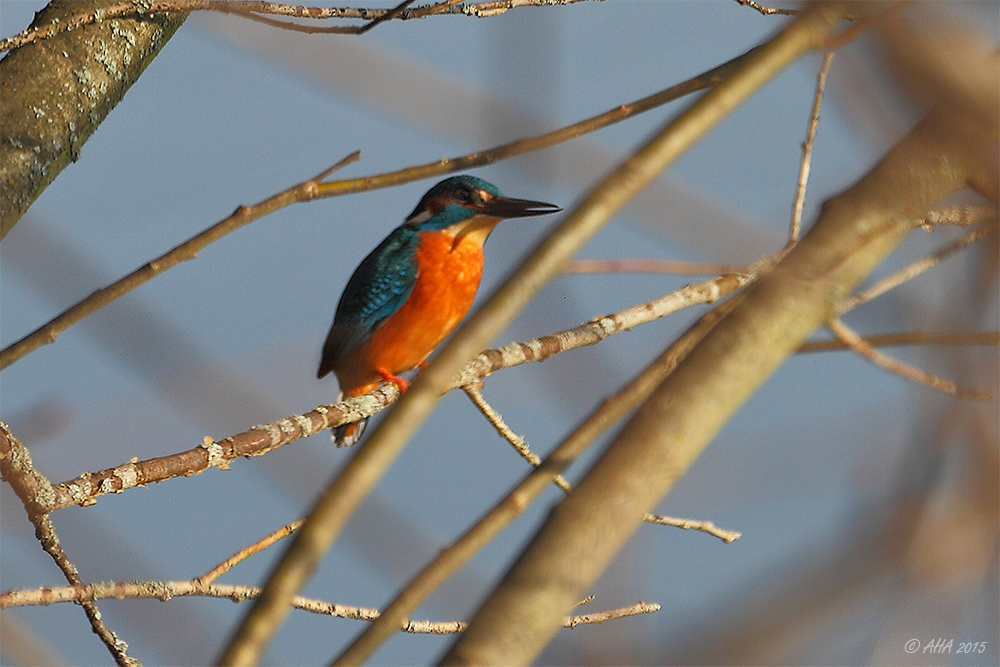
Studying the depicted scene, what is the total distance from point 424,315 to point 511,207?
0.57 m

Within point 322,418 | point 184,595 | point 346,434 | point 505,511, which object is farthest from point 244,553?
point 346,434

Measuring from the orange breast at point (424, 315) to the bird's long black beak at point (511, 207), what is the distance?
0.58 ft

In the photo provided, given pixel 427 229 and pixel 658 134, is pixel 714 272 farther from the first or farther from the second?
pixel 427 229

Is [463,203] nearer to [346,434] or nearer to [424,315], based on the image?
[424,315]

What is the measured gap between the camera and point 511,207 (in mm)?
4016

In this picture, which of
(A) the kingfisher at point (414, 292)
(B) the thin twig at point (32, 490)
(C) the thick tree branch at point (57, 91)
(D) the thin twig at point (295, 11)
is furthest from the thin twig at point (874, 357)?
(A) the kingfisher at point (414, 292)

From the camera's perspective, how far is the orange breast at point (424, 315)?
3.88 m

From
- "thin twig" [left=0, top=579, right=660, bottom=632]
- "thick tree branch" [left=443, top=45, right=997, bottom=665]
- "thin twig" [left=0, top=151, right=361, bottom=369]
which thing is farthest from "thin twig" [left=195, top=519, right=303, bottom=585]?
"thick tree branch" [left=443, top=45, right=997, bottom=665]

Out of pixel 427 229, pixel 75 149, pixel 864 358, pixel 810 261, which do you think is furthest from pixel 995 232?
pixel 427 229

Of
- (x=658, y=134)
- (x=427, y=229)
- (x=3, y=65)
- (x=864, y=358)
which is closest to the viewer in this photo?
(x=658, y=134)

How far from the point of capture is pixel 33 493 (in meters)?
1.80

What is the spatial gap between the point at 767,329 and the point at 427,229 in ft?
10.7

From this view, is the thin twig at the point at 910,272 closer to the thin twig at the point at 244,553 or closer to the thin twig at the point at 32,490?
the thin twig at the point at 244,553

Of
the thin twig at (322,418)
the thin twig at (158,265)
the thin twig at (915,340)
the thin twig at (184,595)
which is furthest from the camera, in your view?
the thin twig at (322,418)
